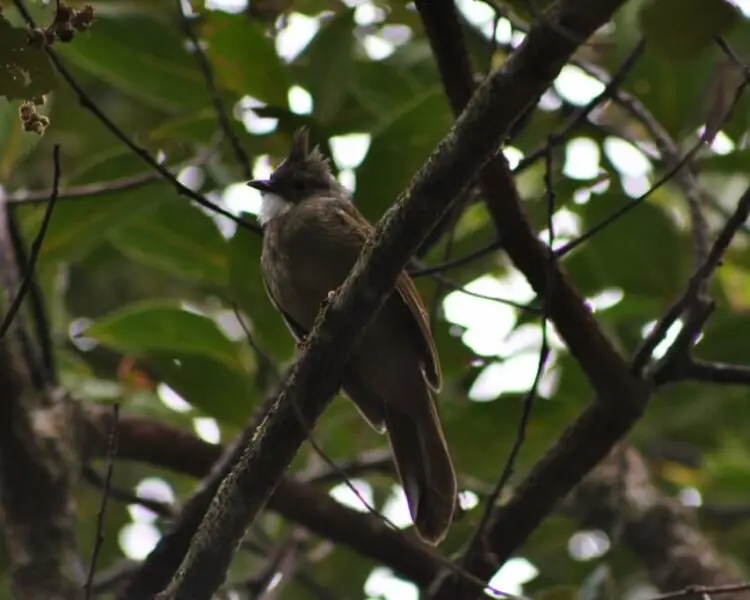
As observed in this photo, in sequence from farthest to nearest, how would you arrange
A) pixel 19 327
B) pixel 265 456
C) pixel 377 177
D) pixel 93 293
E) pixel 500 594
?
pixel 93 293 < pixel 377 177 < pixel 19 327 < pixel 500 594 < pixel 265 456

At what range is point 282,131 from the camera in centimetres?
458

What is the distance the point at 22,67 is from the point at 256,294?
7.83 ft

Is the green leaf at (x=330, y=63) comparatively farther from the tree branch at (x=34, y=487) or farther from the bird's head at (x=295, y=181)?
the tree branch at (x=34, y=487)

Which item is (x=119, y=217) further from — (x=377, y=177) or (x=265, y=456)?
(x=265, y=456)

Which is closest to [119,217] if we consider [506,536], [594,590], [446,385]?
[446,385]

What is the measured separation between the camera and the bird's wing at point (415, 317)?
12.6 feet

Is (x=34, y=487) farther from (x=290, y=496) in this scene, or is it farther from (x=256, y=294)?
(x=256, y=294)

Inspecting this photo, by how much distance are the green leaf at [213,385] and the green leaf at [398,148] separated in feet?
2.48

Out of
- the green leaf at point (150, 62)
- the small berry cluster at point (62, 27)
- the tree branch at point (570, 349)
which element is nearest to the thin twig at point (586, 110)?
the tree branch at point (570, 349)

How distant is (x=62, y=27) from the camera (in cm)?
229

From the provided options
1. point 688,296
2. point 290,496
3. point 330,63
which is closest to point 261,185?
point 330,63

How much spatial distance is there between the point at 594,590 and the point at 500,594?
0.98 meters

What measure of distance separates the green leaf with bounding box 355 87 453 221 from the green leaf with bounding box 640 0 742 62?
229 centimetres

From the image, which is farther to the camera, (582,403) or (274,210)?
(582,403)
